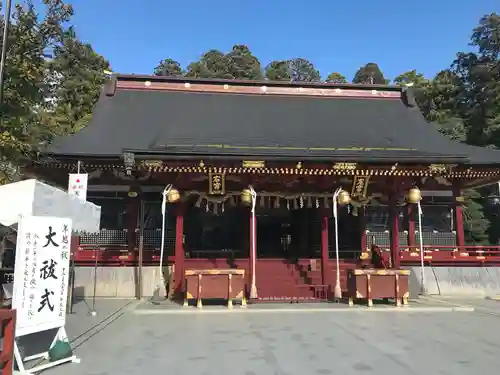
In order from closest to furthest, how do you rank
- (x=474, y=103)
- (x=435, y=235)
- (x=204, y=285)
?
1. (x=204, y=285)
2. (x=435, y=235)
3. (x=474, y=103)

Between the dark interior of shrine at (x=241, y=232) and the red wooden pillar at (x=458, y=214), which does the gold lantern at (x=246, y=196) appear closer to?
the dark interior of shrine at (x=241, y=232)

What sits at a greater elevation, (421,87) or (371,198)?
(421,87)

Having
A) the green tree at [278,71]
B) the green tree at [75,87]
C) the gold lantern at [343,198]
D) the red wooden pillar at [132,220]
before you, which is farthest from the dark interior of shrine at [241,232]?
the green tree at [278,71]

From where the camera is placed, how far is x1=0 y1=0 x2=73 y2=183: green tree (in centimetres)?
916

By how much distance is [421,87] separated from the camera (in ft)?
118

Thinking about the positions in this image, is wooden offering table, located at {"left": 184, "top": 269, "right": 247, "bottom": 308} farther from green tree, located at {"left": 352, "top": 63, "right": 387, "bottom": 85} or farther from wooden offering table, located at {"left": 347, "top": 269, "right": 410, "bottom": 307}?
green tree, located at {"left": 352, "top": 63, "right": 387, "bottom": 85}

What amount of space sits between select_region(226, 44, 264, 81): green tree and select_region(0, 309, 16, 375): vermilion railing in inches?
1927

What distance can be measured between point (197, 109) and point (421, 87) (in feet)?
84.8

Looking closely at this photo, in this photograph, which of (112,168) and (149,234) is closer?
(112,168)

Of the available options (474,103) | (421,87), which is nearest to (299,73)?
(421,87)

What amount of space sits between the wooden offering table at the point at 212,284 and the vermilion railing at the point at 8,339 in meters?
6.05

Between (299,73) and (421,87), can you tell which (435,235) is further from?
(299,73)

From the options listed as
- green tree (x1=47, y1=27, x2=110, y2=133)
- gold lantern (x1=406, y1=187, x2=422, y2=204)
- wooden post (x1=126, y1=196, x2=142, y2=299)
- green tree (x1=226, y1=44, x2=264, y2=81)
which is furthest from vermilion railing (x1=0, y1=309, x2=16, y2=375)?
green tree (x1=226, y1=44, x2=264, y2=81)

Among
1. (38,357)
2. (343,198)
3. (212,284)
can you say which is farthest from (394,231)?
(38,357)
